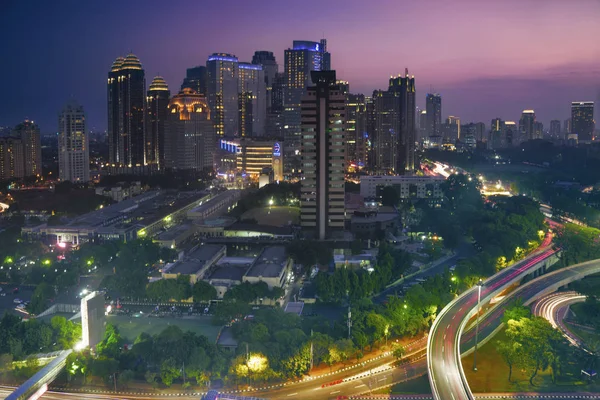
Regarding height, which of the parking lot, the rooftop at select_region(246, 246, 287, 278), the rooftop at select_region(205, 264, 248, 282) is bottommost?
the parking lot

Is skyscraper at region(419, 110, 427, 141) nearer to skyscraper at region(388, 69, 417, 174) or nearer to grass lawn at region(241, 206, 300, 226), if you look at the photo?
skyscraper at region(388, 69, 417, 174)

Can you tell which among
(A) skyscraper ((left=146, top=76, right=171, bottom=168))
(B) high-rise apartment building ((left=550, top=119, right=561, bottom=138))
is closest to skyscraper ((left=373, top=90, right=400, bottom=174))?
(A) skyscraper ((left=146, top=76, right=171, bottom=168))

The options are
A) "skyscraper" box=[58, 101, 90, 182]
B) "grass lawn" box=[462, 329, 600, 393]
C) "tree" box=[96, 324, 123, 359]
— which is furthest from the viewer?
"skyscraper" box=[58, 101, 90, 182]

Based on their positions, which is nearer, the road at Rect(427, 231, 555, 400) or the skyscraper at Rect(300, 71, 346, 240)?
the road at Rect(427, 231, 555, 400)

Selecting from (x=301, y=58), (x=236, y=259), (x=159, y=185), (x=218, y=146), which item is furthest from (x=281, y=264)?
(x=301, y=58)

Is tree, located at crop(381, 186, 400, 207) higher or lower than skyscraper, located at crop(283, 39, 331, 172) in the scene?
lower

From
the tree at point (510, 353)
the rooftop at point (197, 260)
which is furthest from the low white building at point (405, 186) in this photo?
the tree at point (510, 353)

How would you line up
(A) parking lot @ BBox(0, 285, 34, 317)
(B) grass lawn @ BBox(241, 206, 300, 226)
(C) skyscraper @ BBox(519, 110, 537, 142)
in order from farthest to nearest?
(C) skyscraper @ BBox(519, 110, 537, 142), (B) grass lawn @ BBox(241, 206, 300, 226), (A) parking lot @ BBox(0, 285, 34, 317)
